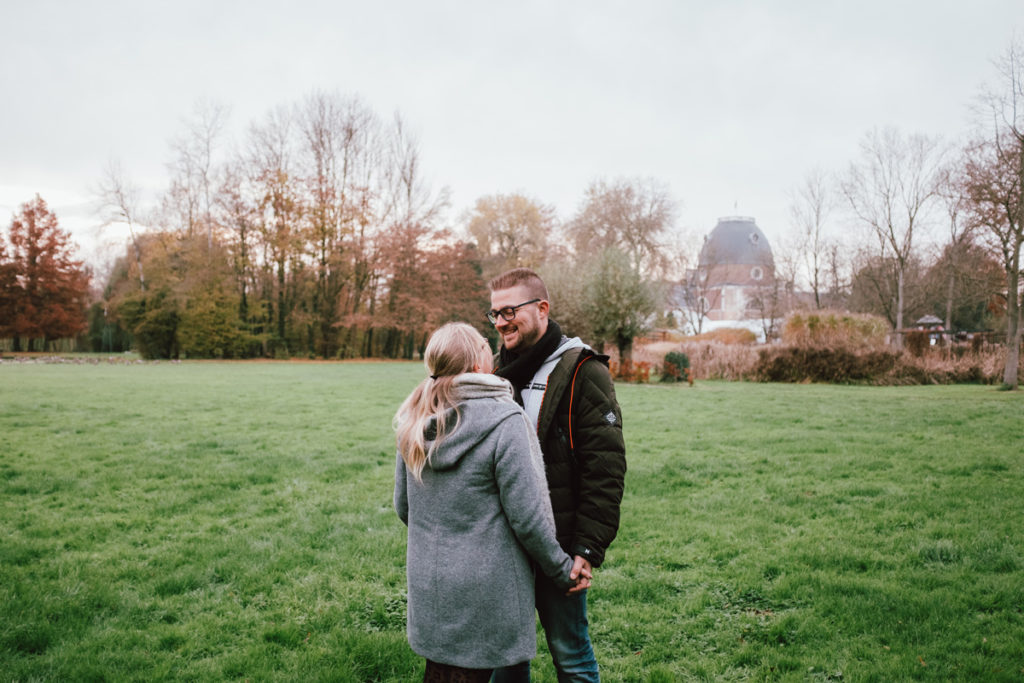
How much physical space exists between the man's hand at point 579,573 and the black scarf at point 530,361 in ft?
1.96

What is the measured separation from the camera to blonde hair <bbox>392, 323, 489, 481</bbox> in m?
1.86

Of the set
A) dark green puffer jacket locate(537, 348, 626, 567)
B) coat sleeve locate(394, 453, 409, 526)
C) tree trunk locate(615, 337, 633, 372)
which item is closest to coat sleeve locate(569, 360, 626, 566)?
dark green puffer jacket locate(537, 348, 626, 567)

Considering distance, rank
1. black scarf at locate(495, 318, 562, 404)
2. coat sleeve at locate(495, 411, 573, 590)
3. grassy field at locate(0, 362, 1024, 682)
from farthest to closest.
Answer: grassy field at locate(0, 362, 1024, 682), black scarf at locate(495, 318, 562, 404), coat sleeve at locate(495, 411, 573, 590)

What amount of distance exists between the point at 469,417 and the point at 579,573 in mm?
683

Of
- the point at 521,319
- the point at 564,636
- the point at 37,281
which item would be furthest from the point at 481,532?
the point at 37,281

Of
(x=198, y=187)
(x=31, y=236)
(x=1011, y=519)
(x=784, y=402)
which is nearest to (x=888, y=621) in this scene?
(x=1011, y=519)

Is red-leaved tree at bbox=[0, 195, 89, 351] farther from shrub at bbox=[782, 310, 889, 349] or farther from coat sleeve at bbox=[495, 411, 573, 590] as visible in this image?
coat sleeve at bbox=[495, 411, 573, 590]

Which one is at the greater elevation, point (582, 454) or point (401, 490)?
point (582, 454)

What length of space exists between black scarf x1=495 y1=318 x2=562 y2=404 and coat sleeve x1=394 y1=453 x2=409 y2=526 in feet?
1.60

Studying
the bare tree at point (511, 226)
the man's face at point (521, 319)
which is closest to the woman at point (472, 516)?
the man's face at point (521, 319)

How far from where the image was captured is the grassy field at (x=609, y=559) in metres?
3.21

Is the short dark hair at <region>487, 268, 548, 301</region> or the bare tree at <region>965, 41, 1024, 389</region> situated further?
the bare tree at <region>965, 41, 1024, 389</region>

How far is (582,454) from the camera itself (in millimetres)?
2137

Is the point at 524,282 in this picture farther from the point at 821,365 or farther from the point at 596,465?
the point at 821,365
